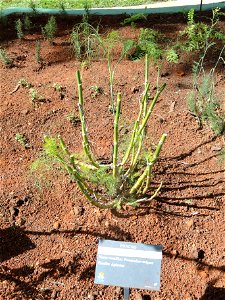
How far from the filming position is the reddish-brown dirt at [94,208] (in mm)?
2166

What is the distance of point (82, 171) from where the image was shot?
2.40 metres

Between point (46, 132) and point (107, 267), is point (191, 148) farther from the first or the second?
point (107, 267)

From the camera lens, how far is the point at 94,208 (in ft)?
7.97

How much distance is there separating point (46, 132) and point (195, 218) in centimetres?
118

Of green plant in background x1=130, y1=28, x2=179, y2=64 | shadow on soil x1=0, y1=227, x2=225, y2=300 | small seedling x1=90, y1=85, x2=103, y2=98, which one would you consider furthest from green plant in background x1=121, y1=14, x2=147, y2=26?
shadow on soil x1=0, y1=227, x2=225, y2=300

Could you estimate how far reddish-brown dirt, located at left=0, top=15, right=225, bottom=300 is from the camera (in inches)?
85.3

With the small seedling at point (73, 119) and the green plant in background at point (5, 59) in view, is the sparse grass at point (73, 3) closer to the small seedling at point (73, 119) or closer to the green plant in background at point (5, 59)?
the green plant in background at point (5, 59)

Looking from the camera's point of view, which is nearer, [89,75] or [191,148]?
[191,148]

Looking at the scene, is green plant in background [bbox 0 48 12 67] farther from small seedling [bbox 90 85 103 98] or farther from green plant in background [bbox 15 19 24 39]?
small seedling [bbox 90 85 103 98]

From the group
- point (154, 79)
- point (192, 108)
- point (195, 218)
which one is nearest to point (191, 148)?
point (192, 108)

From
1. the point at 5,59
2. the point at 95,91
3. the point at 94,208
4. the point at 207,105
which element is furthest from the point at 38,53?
the point at 94,208

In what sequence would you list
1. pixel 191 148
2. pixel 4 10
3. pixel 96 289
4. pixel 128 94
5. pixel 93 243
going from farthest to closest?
pixel 4 10, pixel 128 94, pixel 191 148, pixel 93 243, pixel 96 289

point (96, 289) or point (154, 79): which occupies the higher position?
point (154, 79)

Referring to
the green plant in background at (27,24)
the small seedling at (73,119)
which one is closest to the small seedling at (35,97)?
the small seedling at (73,119)
